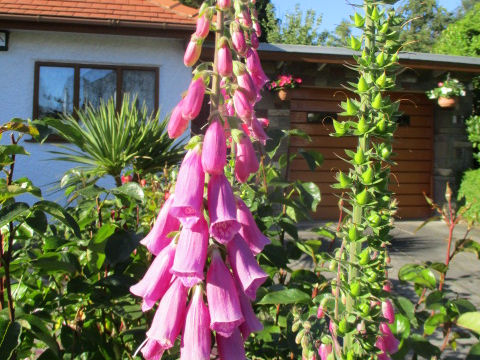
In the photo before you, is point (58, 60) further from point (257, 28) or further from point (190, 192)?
point (190, 192)

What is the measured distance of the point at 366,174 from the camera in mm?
840

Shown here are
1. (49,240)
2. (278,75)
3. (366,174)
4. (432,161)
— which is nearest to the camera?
(366,174)

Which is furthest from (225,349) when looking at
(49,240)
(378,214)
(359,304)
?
(49,240)

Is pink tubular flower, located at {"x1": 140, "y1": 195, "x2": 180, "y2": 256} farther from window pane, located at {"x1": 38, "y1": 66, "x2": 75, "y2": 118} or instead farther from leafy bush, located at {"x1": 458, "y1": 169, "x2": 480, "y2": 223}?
leafy bush, located at {"x1": 458, "y1": 169, "x2": 480, "y2": 223}

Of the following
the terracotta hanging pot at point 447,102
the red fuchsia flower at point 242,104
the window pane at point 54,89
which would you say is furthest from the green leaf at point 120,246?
the terracotta hanging pot at point 447,102

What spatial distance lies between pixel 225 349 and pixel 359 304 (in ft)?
1.00

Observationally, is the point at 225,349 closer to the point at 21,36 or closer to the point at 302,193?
the point at 302,193

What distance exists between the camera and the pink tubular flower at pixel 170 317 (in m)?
0.93

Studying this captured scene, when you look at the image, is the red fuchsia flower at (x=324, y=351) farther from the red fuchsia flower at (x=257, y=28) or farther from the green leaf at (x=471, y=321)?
the red fuchsia flower at (x=257, y=28)

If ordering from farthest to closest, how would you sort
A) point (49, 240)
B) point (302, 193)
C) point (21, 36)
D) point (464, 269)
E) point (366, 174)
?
point (21, 36), point (464, 269), point (302, 193), point (49, 240), point (366, 174)

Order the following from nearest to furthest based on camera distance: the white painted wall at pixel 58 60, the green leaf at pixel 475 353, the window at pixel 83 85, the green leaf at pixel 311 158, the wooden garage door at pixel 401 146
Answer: the green leaf at pixel 475 353
the green leaf at pixel 311 158
the white painted wall at pixel 58 60
the window at pixel 83 85
the wooden garage door at pixel 401 146

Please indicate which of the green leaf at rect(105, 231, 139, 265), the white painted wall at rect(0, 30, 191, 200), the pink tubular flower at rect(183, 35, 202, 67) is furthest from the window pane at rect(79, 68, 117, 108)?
the pink tubular flower at rect(183, 35, 202, 67)

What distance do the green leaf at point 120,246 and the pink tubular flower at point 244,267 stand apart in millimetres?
536

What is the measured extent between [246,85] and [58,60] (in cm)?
784
